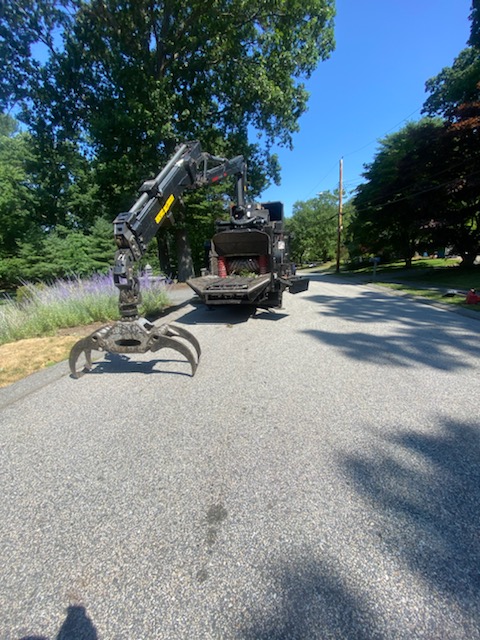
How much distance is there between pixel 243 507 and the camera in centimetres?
194

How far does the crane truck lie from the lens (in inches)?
154

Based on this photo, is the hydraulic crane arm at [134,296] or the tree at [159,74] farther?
the tree at [159,74]

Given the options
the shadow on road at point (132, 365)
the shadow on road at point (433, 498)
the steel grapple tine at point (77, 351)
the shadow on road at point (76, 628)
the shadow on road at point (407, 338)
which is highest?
the steel grapple tine at point (77, 351)

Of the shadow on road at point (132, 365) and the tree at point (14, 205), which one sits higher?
the tree at point (14, 205)

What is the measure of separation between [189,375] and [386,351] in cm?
305

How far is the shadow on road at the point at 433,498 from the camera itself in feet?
4.91

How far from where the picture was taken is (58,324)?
22.1ft

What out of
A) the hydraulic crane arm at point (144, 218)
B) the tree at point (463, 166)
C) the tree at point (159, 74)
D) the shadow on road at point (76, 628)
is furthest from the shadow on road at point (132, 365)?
the tree at point (463, 166)

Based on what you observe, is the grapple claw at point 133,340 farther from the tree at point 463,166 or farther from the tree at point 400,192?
the tree at point 400,192

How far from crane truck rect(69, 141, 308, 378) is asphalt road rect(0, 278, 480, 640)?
1.84 feet

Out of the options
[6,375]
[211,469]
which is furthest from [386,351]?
[6,375]

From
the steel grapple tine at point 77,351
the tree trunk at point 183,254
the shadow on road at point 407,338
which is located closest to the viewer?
the steel grapple tine at point 77,351

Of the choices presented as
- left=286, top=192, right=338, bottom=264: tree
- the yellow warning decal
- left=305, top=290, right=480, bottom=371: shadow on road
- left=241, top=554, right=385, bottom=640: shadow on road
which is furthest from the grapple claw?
left=286, top=192, right=338, bottom=264: tree

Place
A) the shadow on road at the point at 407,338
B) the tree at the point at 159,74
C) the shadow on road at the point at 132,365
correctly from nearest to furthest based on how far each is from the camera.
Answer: the shadow on road at the point at 132,365, the shadow on road at the point at 407,338, the tree at the point at 159,74
